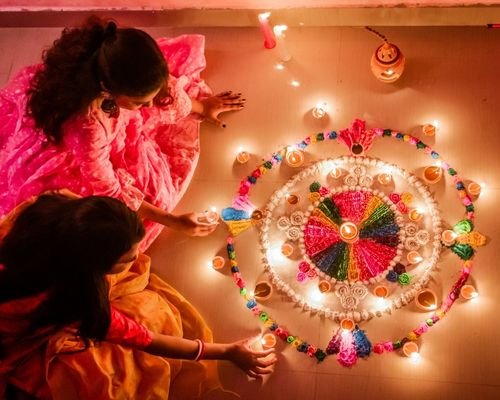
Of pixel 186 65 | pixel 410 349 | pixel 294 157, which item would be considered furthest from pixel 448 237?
pixel 186 65

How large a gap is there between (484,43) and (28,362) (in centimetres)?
204

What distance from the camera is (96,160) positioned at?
186 cm

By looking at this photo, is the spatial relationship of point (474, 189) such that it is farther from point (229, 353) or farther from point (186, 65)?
point (186, 65)

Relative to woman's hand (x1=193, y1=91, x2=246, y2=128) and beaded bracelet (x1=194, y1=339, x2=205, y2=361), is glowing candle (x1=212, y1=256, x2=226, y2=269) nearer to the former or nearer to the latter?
beaded bracelet (x1=194, y1=339, x2=205, y2=361)

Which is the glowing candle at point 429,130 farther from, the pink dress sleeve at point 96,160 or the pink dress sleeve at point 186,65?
the pink dress sleeve at point 96,160

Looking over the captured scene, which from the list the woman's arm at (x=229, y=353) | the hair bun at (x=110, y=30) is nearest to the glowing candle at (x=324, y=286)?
the woman's arm at (x=229, y=353)

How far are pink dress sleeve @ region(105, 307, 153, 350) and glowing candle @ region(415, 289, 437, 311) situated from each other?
922 millimetres

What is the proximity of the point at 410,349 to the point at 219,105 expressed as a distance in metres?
1.21

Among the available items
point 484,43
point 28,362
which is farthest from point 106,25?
point 484,43

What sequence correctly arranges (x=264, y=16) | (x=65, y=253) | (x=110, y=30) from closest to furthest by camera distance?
(x=65, y=253) → (x=110, y=30) → (x=264, y=16)

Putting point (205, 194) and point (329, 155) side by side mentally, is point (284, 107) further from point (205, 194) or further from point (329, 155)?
point (205, 194)

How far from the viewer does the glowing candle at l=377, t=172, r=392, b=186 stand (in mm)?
2000

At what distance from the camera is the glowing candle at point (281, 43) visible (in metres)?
2.20

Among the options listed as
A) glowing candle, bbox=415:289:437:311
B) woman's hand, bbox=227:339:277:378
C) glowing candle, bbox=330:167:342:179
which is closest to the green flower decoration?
glowing candle, bbox=415:289:437:311
